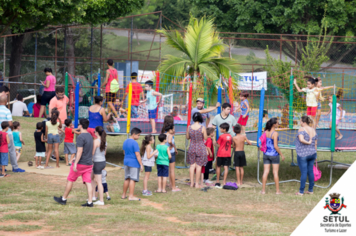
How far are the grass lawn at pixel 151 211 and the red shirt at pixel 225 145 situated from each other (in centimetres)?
88

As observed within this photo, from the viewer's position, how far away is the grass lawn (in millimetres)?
6629

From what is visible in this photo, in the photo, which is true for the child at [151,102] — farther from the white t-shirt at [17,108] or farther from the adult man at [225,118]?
the white t-shirt at [17,108]

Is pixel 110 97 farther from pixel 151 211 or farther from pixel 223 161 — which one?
pixel 151 211

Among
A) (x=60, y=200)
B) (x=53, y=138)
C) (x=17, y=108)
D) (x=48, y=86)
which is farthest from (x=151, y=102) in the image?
(x=17, y=108)

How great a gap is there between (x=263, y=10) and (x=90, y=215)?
25488mm

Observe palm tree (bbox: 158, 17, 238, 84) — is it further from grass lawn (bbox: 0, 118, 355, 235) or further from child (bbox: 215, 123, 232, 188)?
grass lawn (bbox: 0, 118, 355, 235)

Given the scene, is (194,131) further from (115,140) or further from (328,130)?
(115,140)

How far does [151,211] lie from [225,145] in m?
3.00

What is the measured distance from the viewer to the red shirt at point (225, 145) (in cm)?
1003

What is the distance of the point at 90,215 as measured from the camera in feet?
23.9

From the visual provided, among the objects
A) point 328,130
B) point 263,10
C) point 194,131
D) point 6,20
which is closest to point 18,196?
point 194,131

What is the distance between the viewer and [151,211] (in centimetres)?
774

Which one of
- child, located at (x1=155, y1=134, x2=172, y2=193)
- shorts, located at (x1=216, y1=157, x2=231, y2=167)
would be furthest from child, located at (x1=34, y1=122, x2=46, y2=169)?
shorts, located at (x1=216, y1=157, x2=231, y2=167)

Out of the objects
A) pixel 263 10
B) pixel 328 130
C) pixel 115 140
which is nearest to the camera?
pixel 328 130
